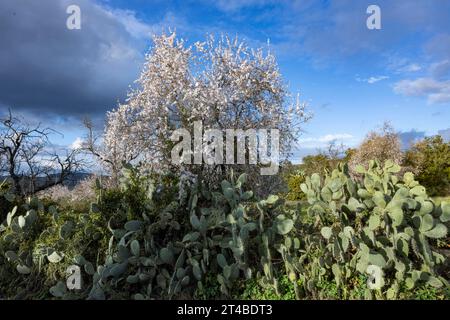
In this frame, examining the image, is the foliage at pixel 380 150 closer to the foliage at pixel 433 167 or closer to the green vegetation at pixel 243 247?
the foliage at pixel 433 167

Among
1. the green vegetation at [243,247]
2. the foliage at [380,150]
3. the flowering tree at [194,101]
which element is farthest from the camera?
the foliage at [380,150]

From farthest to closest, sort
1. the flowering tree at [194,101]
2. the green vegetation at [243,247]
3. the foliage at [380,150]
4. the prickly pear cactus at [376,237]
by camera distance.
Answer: the foliage at [380,150] < the flowering tree at [194,101] < the green vegetation at [243,247] < the prickly pear cactus at [376,237]

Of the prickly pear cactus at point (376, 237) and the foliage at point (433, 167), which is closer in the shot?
the prickly pear cactus at point (376, 237)

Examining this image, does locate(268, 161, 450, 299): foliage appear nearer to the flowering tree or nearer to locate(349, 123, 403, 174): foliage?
the flowering tree

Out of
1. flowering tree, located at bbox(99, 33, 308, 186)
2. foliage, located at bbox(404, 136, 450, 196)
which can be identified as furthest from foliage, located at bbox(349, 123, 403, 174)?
flowering tree, located at bbox(99, 33, 308, 186)

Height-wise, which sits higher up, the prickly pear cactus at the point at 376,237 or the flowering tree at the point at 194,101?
the flowering tree at the point at 194,101

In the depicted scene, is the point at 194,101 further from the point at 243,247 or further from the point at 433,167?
the point at 433,167

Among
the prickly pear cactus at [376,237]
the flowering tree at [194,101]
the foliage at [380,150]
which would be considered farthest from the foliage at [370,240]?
the foliage at [380,150]

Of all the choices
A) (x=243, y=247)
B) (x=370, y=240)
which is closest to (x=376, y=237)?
(x=370, y=240)

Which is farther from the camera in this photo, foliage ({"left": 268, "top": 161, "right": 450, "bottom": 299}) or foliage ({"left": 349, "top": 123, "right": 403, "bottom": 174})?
foliage ({"left": 349, "top": 123, "right": 403, "bottom": 174})

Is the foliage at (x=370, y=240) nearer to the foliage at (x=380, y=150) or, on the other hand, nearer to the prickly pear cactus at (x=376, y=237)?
the prickly pear cactus at (x=376, y=237)
